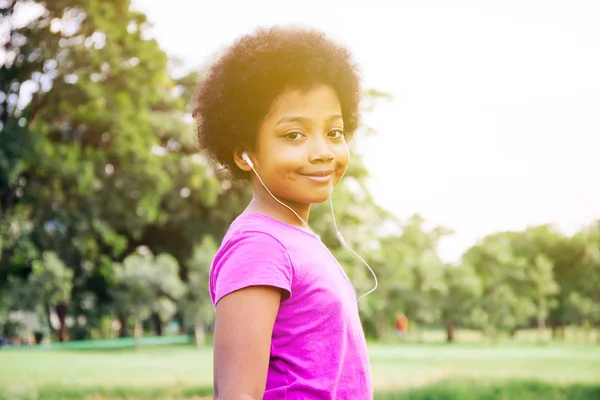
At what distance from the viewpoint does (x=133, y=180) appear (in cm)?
1803

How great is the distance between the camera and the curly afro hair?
65.7 inches

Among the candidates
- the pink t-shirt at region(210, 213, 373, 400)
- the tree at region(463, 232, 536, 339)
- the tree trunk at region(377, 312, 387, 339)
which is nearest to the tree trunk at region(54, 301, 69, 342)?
Answer: the tree trunk at region(377, 312, 387, 339)

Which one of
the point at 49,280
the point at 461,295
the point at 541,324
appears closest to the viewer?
the point at 49,280

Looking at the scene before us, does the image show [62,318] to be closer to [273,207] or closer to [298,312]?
[273,207]

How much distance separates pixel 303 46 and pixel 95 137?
17.8 m

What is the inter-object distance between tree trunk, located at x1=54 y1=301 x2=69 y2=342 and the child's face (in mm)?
22989

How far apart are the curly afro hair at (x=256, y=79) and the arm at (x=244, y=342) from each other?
484 millimetres

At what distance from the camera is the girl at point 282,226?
136cm

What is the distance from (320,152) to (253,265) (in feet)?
1.20

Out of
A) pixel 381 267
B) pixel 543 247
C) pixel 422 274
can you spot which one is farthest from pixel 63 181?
pixel 543 247

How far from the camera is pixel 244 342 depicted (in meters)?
1.34

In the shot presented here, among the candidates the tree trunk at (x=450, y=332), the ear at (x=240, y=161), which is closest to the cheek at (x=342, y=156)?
the ear at (x=240, y=161)

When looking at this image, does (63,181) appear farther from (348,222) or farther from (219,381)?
(219,381)

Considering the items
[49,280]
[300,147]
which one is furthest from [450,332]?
[300,147]
